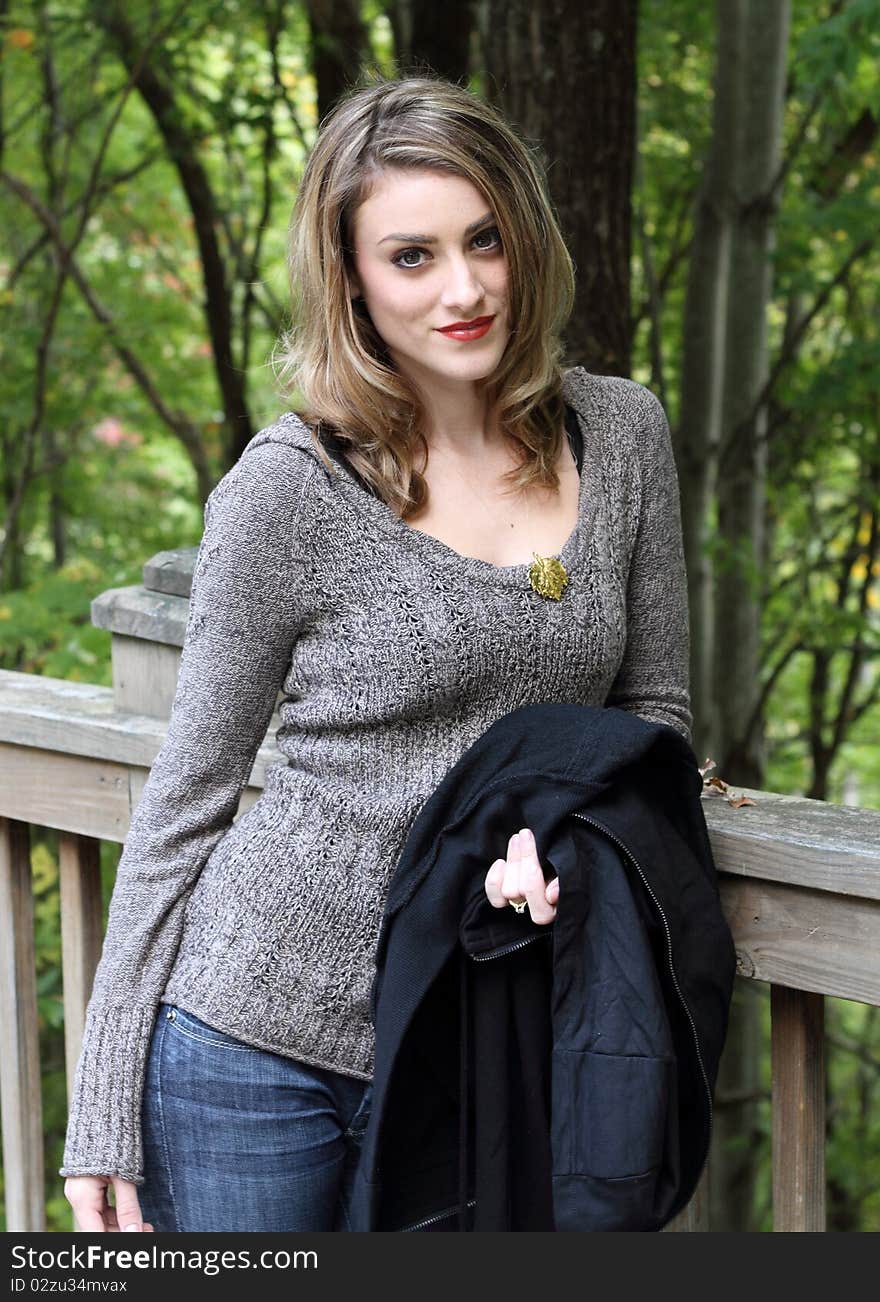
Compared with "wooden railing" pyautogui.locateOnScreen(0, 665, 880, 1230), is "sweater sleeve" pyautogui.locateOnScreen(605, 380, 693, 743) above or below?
above

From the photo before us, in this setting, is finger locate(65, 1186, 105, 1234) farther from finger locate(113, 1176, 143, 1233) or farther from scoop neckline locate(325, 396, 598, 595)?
scoop neckline locate(325, 396, 598, 595)

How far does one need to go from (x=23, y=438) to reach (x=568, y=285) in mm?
4982

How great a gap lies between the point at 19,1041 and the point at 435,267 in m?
1.27

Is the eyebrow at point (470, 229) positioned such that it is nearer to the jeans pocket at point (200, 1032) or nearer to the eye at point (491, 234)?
the eye at point (491, 234)

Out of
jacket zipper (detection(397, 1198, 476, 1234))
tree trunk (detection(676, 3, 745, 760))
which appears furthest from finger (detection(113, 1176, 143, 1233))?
tree trunk (detection(676, 3, 745, 760))

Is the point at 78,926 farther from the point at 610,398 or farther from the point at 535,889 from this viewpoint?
the point at 610,398

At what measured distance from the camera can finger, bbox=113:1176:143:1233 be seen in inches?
64.5

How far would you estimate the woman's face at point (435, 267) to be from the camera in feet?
5.24

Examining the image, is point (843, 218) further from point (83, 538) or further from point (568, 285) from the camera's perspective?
point (83, 538)

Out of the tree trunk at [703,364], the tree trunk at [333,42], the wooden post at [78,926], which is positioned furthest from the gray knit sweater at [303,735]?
the tree trunk at [333,42]

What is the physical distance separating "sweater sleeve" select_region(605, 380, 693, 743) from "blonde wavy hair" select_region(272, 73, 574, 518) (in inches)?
4.7

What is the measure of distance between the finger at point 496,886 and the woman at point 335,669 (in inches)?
8.3

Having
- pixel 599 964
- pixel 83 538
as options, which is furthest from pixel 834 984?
pixel 83 538

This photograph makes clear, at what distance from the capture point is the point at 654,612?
1729 mm
